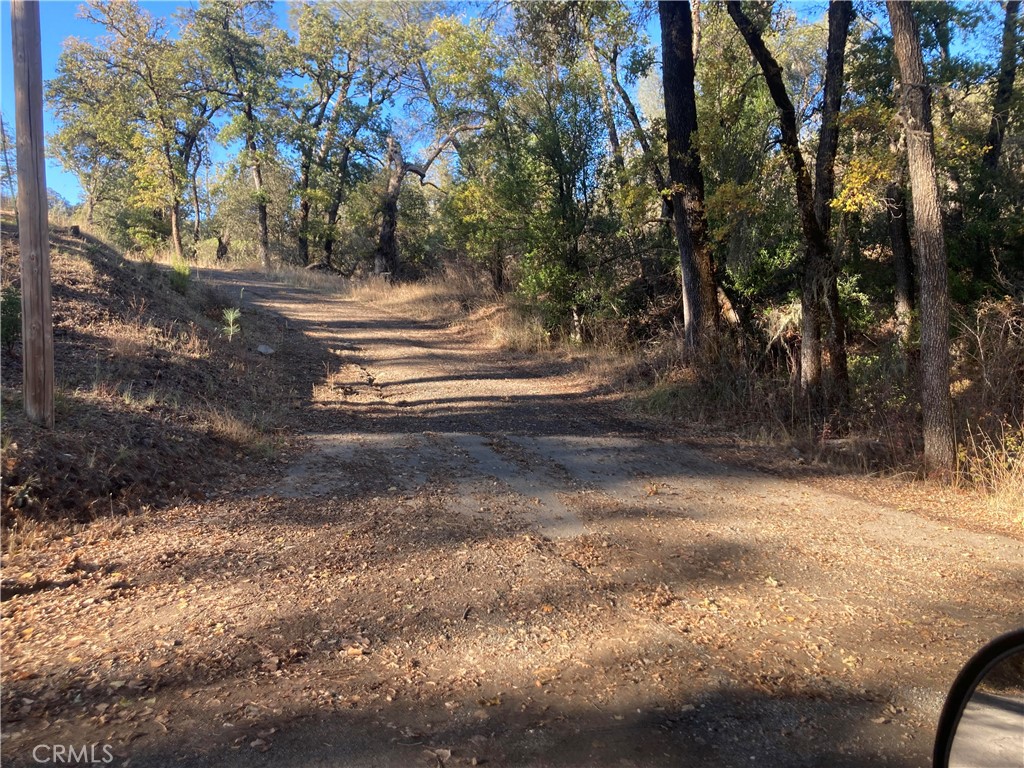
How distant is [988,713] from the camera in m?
2.24

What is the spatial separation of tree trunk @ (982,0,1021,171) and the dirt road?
36.1 ft

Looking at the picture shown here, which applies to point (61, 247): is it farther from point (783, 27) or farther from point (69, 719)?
point (783, 27)

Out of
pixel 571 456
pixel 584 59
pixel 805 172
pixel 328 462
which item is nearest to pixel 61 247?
pixel 328 462

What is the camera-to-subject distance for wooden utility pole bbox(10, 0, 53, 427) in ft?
18.7

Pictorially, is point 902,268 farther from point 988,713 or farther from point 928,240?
point 988,713

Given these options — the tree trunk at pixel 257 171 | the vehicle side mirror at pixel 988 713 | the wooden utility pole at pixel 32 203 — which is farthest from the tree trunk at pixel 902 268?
the tree trunk at pixel 257 171

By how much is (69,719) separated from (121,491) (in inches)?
113

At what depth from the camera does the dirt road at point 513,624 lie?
3.06 m

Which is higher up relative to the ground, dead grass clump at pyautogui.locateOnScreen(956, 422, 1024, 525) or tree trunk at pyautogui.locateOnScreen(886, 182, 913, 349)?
tree trunk at pyautogui.locateOnScreen(886, 182, 913, 349)

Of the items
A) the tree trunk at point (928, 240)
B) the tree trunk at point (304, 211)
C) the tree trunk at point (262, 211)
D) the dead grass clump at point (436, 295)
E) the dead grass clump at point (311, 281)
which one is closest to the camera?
the tree trunk at point (928, 240)

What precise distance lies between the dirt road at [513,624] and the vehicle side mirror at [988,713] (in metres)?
0.75

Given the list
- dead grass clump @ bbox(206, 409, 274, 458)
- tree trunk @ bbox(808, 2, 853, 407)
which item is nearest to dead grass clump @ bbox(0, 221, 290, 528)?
dead grass clump @ bbox(206, 409, 274, 458)

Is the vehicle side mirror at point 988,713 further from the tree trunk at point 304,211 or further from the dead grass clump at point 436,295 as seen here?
the tree trunk at point 304,211

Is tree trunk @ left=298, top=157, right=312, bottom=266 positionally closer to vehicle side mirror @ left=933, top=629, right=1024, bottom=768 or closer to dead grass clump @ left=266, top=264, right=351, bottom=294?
dead grass clump @ left=266, top=264, right=351, bottom=294
